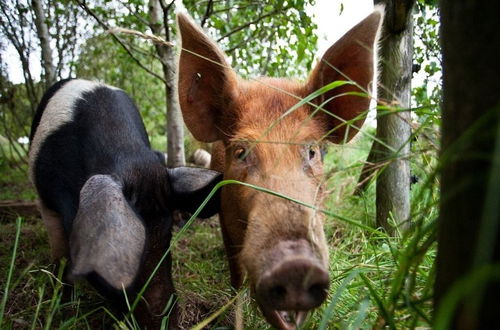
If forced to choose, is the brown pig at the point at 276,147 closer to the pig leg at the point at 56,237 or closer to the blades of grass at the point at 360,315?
the blades of grass at the point at 360,315

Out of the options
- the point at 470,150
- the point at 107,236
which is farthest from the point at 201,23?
the point at 470,150

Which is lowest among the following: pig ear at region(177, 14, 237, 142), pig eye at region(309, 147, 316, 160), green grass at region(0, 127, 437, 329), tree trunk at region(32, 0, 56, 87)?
green grass at region(0, 127, 437, 329)

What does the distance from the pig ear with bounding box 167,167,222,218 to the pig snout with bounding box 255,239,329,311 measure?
4.74 feet

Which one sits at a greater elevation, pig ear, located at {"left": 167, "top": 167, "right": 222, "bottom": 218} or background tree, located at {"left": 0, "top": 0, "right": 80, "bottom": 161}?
background tree, located at {"left": 0, "top": 0, "right": 80, "bottom": 161}

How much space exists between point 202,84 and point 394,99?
1563mm

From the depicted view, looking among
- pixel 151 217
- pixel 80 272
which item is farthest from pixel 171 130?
pixel 80 272

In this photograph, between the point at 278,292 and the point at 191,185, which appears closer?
the point at 278,292

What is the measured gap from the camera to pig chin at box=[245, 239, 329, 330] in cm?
166

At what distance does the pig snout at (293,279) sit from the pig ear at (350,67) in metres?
1.08

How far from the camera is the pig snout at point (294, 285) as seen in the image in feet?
5.44

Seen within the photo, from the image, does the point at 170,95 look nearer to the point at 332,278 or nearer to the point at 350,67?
the point at 350,67

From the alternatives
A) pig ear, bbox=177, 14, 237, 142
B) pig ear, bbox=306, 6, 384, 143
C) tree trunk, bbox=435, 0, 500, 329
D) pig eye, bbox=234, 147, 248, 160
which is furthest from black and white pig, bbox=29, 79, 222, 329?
tree trunk, bbox=435, 0, 500, 329

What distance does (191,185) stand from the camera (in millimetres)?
3121

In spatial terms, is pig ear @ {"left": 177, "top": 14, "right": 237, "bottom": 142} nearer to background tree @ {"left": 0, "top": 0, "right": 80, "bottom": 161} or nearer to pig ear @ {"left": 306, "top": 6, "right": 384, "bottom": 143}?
pig ear @ {"left": 306, "top": 6, "right": 384, "bottom": 143}
